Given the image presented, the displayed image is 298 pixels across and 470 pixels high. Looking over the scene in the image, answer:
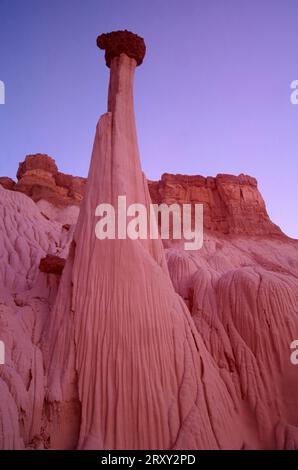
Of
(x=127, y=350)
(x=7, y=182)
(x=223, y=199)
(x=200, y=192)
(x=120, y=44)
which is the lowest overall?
(x=127, y=350)

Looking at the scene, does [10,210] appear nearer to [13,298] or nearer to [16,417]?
[13,298]

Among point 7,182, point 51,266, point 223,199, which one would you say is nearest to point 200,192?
point 223,199

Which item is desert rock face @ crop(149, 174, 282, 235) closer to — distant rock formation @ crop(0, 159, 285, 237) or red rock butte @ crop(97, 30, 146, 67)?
distant rock formation @ crop(0, 159, 285, 237)

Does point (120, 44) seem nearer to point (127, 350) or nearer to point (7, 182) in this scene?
point (127, 350)

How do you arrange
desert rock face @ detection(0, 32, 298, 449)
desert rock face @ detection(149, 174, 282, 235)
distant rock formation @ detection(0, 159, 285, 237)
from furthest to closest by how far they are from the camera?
desert rock face @ detection(149, 174, 282, 235), distant rock formation @ detection(0, 159, 285, 237), desert rock face @ detection(0, 32, 298, 449)

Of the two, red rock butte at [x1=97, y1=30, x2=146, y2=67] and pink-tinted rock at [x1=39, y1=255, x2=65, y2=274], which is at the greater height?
red rock butte at [x1=97, y1=30, x2=146, y2=67]

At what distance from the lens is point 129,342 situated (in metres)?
8.27

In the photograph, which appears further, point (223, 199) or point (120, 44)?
point (223, 199)

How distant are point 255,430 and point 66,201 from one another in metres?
28.2

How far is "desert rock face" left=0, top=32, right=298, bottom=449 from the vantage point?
7453mm

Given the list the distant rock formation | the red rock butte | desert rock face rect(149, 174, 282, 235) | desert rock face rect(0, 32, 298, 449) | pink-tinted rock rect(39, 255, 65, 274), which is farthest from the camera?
desert rock face rect(149, 174, 282, 235)

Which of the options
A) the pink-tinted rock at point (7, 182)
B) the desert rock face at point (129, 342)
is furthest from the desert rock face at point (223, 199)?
the desert rock face at point (129, 342)

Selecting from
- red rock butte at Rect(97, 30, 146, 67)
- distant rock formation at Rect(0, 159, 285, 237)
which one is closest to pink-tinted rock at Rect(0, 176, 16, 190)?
distant rock formation at Rect(0, 159, 285, 237)

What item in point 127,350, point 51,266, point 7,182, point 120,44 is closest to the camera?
point 127,350
